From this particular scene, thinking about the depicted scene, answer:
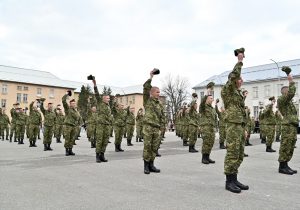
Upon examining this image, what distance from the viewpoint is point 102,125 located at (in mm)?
10430

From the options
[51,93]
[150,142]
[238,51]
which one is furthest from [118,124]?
[51,93]

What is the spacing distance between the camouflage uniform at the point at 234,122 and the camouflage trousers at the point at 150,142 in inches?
89.2

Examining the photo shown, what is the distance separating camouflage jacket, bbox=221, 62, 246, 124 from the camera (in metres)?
6.26

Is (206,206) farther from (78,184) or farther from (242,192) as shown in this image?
(78,184)

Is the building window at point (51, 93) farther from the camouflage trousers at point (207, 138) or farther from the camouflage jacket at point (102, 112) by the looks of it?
the camouflage trousers at point (207, 138)

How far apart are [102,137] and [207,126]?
3186mm

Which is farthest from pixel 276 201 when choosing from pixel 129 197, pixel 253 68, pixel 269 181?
pixel 253 68

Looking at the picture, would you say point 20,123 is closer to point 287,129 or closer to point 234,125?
point 287,129

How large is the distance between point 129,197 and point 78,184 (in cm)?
154

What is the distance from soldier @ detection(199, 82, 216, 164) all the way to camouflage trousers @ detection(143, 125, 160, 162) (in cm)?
222

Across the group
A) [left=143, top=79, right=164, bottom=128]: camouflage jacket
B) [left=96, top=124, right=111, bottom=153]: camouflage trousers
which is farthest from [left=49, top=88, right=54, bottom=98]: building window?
[left=143, top=79, right=164, bottom=128]: camouflage jacket

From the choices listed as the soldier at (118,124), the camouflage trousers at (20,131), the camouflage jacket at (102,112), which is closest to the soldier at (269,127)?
the soldier at (118,124)

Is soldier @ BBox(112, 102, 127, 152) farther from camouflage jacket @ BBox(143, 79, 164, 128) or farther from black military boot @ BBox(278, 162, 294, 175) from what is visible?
black military boot @ BBox(278, 162, 294, 175)

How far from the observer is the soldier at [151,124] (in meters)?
8.13
